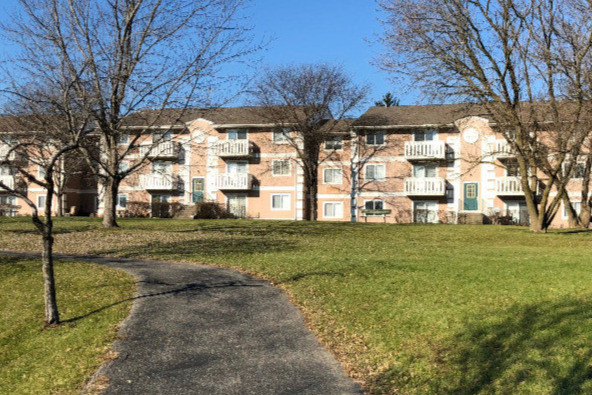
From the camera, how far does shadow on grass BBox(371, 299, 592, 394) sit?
262 inches

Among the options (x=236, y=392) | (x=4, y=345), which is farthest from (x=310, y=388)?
(x=4, y=345)

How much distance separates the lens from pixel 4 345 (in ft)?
30.6

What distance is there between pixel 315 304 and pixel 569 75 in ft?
65.0

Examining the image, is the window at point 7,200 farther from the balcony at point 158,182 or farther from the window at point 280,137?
the window at point 280,137

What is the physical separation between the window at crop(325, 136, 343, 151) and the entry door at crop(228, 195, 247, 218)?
27.3ft

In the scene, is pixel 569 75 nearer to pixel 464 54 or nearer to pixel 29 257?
pixel 464 54

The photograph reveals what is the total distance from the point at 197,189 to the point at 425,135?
19854 millimetres

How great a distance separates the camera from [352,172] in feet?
150

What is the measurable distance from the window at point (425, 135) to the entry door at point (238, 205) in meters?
15.3

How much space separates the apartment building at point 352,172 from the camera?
142 ft

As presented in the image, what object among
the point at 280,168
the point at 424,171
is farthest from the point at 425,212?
the point at 280,168

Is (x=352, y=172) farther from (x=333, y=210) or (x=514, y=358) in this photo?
(x=514, y=358)

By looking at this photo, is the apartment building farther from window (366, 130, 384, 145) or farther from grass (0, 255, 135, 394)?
grass (0, 255, 135, 394)

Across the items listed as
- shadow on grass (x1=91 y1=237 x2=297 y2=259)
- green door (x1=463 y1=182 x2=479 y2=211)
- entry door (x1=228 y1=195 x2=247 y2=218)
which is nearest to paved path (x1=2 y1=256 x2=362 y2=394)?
shadow on grass (x1=91 y1=237 x2=297 y2=259)
